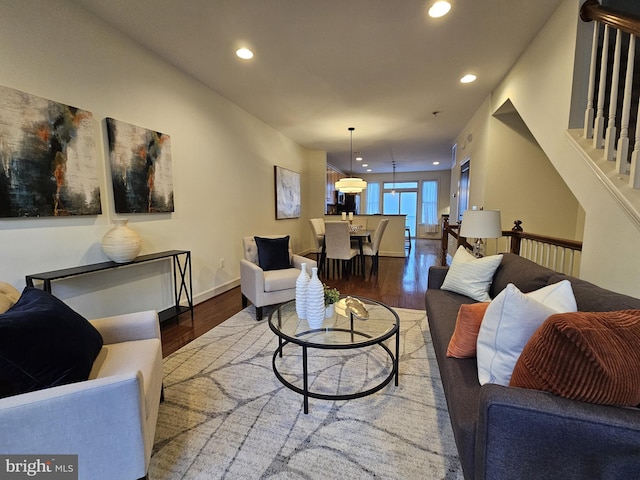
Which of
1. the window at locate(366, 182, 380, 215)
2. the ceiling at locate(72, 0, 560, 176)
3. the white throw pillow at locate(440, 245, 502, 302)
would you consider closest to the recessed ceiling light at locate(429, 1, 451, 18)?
the ceiling at locate(72, 0, 560, 176)

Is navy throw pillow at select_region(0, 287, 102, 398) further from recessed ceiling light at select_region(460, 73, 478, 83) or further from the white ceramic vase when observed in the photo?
recessed ceiling light at select_region(460, 73, 478, 83)

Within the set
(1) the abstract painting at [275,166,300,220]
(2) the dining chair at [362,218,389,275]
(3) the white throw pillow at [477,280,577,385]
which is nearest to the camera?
(3) the white throw pillow at [477,280,577,385]

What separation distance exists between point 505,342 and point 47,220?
2871 millimetres

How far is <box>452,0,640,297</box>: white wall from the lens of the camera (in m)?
1.66

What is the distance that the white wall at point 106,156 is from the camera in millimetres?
1873

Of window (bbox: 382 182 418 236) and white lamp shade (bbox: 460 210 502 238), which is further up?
window (bbox: 382 182 418 236)

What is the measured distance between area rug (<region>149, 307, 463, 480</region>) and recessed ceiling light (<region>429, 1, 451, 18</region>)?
2691 mm

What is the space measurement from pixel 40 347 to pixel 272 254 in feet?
7.47

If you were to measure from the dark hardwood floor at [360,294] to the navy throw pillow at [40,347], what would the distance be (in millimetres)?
1172

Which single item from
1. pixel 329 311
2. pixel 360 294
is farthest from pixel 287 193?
pixel 329 311

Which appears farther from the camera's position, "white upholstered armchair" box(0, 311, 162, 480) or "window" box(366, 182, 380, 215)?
"window" box(366, 182, 380, 215)

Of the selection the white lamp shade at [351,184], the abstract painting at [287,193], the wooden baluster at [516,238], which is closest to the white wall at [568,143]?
the wooden baluster at [516,238]

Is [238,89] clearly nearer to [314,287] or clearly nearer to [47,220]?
[47,220]

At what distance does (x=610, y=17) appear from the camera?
1.67 meters
